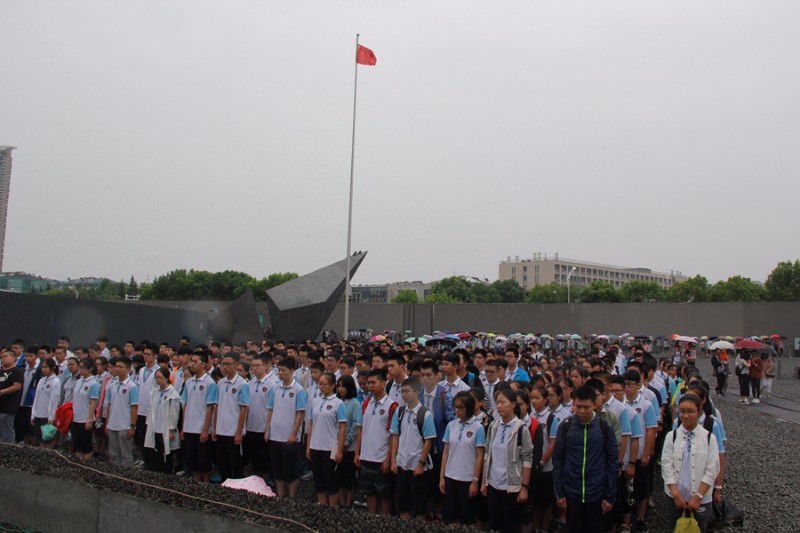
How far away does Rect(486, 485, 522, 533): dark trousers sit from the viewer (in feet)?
16.4

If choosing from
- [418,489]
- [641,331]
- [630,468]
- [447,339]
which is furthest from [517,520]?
[641,331]

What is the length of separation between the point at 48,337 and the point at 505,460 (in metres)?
18.5

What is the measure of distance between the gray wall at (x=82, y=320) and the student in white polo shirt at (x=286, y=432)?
1394cm

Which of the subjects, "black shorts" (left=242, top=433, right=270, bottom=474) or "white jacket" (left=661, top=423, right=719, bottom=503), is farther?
"black shorts" (left=242, top=433, right=270, bottom=474)

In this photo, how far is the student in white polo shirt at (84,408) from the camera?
817 centimetres

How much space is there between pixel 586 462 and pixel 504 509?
2.81ft

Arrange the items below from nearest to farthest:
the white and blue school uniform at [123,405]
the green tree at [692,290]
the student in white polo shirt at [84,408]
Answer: the white and blue school uniform at [123,405] < the student in white polo shirt at [84,408] < the green tree at [692,290]

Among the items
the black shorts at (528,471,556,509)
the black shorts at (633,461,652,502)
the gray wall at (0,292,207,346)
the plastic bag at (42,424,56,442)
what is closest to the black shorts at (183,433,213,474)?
the plastic bag at (42,424,56,442)

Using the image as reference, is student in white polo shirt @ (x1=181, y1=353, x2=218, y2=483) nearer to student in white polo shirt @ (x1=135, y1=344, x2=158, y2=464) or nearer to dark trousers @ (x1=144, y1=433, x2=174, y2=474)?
dark trousers @ (x1=144, y1=433, x2=174, y2=474)

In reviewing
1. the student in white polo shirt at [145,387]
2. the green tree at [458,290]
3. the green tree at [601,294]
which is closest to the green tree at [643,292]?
the green tree at [601,294]

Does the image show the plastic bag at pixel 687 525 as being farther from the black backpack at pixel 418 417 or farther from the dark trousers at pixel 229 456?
the dark trousers at pixel 229 456

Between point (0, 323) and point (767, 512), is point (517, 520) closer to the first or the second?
point (767, 512)

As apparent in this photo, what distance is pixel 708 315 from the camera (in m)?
43.3

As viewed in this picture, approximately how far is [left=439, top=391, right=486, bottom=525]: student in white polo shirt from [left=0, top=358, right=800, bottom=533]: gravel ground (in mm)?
1096
